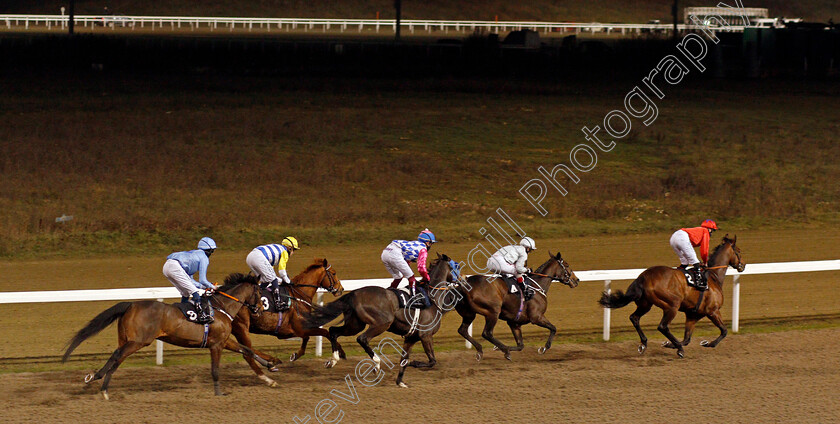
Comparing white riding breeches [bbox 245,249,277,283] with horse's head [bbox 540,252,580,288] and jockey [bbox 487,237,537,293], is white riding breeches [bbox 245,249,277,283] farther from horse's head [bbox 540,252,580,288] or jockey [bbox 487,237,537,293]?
horse's head [bbox 540,252,580,288]

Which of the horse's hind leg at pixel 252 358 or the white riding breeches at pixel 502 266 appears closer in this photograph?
the horse's hind leg at pixel 252 358

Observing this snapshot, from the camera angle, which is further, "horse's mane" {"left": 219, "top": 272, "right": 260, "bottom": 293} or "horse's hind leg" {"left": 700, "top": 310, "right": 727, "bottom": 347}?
"horse's hind leg" {"left": 700, "top": 310, "right": 727, "bottom": 347}

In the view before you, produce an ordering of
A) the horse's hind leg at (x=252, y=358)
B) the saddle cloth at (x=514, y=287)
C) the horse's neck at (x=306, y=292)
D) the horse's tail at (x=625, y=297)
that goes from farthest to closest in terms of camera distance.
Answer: the horse's tail at (x=625, y=297), the saddle cloth at (x=514, y=287), the horse's neck at (x=306, y=292), the horse's hind leg at (x=252, y=358)

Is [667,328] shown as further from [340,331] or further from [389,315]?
[340,331]

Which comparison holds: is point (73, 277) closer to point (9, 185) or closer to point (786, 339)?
point (9, 185)

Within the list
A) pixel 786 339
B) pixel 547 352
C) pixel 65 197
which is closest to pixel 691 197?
pixel 786 339

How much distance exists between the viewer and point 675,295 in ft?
33.1

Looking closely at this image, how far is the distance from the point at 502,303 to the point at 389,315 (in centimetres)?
141

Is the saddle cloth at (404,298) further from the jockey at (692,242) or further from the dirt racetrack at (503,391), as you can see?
the jockey at (692,242)

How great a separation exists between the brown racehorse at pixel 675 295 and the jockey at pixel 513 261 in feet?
2.98

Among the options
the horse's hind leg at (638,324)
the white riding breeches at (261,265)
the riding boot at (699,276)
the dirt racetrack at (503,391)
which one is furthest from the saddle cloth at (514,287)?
the white riding breeches at (261,265)

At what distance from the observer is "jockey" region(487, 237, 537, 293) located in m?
10.1

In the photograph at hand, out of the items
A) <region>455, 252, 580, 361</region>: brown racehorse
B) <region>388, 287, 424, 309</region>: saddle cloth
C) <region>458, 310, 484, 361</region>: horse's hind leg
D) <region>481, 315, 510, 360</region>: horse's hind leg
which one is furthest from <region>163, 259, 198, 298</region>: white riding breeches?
<region>481, 315, 510, 360</region>: horse's hind leg

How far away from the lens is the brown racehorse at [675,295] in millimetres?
10086
